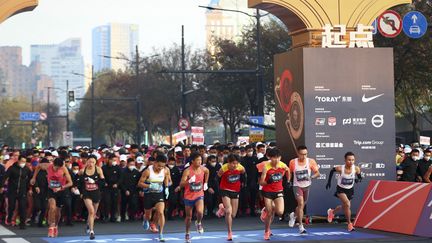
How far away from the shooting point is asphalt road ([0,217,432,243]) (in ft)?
59.2

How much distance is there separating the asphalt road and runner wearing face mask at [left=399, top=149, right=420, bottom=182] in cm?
279

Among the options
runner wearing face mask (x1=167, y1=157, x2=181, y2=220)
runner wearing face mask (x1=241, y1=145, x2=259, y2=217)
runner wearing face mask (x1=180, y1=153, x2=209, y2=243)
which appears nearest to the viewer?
runner wearing face mask (x1=180, y1=153, x2=209, y2=243)

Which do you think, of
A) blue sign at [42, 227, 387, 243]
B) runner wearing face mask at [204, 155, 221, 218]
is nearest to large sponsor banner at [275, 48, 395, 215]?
blue sign at [42, 227, 387, 243]

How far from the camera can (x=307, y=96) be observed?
70.2 feet

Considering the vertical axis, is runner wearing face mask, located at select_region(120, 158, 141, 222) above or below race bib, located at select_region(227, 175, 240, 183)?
below

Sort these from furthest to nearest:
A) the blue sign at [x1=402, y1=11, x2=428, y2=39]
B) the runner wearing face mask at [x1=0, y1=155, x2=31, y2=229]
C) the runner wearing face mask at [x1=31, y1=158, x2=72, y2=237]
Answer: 1. the blue sign at [x1=402, y1=11, x2=428, y2=39]
2. the runner wearing face mask at [x1=0, y1=155, x2=31, y2=229]
3. the runner wearing face mask at [x1=31, y1=158, x2=72, y2=237]

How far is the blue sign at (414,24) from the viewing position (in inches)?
1181

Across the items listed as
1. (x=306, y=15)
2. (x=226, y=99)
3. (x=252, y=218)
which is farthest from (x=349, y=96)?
(x=226, y=99)

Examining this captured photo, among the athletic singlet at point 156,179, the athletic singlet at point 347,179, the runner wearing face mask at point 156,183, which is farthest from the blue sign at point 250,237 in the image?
the athletic singlet at point 156,179

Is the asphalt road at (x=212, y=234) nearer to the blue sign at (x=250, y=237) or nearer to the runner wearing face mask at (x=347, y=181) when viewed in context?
the blue sign at (x=250, y=237)

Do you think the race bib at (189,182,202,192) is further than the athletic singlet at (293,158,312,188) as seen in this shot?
No

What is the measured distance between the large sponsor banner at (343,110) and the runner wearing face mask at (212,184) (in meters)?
2.50

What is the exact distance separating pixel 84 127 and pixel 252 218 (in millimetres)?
76951

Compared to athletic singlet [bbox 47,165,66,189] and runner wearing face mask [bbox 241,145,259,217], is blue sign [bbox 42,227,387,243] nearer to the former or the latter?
athletic singlet [bbox 47,165,66,189]
